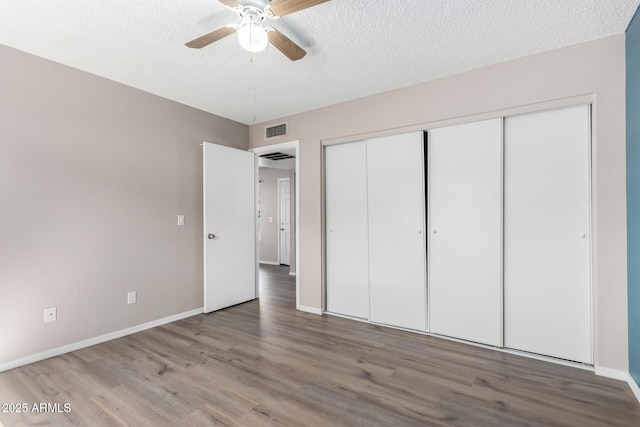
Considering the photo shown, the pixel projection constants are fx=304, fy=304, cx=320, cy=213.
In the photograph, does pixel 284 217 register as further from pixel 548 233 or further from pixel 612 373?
pixel 612 373

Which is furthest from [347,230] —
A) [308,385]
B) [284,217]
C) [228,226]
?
[284,217]

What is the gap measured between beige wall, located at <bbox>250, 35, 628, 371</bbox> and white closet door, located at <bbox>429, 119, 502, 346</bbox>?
23cm

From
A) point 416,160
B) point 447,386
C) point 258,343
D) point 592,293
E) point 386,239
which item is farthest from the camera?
point 386,239

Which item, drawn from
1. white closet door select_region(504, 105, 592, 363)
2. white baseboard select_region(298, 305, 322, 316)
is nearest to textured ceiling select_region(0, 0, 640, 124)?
white closet door select_region(504, 105, 592, 363)

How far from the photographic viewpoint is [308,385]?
2184mm

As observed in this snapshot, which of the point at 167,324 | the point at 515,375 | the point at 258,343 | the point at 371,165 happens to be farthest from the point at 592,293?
the point at 167,324

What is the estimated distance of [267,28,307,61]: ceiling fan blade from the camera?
1.91m

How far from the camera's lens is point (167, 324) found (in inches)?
135

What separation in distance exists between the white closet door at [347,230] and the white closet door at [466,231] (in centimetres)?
78

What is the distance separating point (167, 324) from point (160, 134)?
2.14m

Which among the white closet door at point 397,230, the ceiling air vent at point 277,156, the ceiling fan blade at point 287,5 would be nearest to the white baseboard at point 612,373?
the white closet door at point 397,230

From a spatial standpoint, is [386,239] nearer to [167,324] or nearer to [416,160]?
[416,160]

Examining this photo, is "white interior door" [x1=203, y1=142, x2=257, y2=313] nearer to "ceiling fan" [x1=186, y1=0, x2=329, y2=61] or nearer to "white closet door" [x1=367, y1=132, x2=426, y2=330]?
"white closet door" [x1=367, y1=132, x2=426, y2=330]

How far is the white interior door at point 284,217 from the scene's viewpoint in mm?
7270
